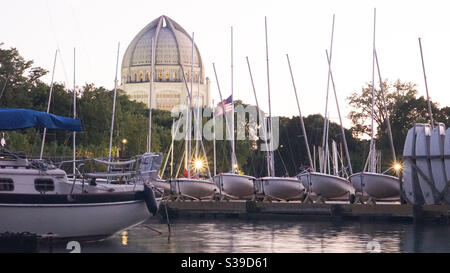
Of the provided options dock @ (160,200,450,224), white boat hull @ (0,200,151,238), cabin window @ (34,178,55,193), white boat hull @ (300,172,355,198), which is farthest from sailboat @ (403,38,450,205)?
cabin window @ (34,178,55,193)

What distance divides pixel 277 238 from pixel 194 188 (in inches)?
685

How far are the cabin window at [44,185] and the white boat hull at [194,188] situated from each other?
23.7 metres

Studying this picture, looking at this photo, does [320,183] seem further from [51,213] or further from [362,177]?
[51,213]

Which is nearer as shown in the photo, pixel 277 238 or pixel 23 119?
pixel 23 119

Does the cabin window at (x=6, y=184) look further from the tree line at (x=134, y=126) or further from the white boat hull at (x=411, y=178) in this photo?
the tree line at (x=134, y=126)

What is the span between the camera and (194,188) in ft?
180

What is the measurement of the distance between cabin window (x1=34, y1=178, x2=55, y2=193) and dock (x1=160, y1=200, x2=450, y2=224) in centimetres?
1441

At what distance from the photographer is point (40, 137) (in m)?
79.9

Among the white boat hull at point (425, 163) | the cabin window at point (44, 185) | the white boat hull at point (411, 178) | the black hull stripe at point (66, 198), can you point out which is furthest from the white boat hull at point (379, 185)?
the cabin window at point (44, 185)

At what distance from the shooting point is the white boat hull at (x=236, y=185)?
55562 mm

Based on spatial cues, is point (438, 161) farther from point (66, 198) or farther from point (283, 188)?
point (66, 198)

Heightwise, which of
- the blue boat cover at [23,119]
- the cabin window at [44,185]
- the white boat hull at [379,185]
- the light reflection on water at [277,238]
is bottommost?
the light reflection on water at [277,238]

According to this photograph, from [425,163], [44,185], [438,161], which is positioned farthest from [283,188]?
[44,185]
